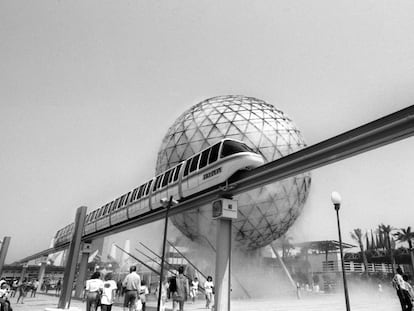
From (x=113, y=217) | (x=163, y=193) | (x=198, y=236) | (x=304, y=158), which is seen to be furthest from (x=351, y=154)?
(x=113, y=217)

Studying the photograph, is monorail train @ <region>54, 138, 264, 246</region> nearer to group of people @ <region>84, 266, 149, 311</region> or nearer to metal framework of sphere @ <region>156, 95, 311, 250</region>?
metal framework of sphere @ <region>156, 95, 311, 250</region>

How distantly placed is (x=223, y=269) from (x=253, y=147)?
12131 mm

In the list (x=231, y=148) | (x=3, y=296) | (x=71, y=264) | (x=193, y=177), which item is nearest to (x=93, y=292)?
(x=71, y=264)

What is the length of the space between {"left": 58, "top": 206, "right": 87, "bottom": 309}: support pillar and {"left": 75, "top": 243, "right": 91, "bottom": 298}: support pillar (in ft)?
59.5

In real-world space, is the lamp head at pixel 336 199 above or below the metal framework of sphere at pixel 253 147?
below

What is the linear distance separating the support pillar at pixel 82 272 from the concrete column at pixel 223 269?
22596 millimetres

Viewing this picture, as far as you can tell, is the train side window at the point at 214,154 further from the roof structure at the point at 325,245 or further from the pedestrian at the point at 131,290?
the roof structure at the point at 325,245

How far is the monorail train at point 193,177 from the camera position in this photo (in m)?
12.8

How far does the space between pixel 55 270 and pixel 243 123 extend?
316 ft

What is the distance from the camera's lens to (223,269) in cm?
1207

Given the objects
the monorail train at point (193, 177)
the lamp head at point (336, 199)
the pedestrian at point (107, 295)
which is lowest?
the pedestrian at point (107, 295)

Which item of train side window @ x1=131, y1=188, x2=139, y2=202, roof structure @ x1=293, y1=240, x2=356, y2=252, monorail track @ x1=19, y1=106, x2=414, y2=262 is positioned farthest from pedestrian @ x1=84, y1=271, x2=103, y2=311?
roof structure @ x1=293, y1=240, x2=356, y2=252

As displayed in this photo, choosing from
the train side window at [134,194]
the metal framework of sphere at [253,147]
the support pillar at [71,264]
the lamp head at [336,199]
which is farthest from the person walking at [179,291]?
the train side window at [134,194]

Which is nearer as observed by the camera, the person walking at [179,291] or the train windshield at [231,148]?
the person walking at [179,291]
